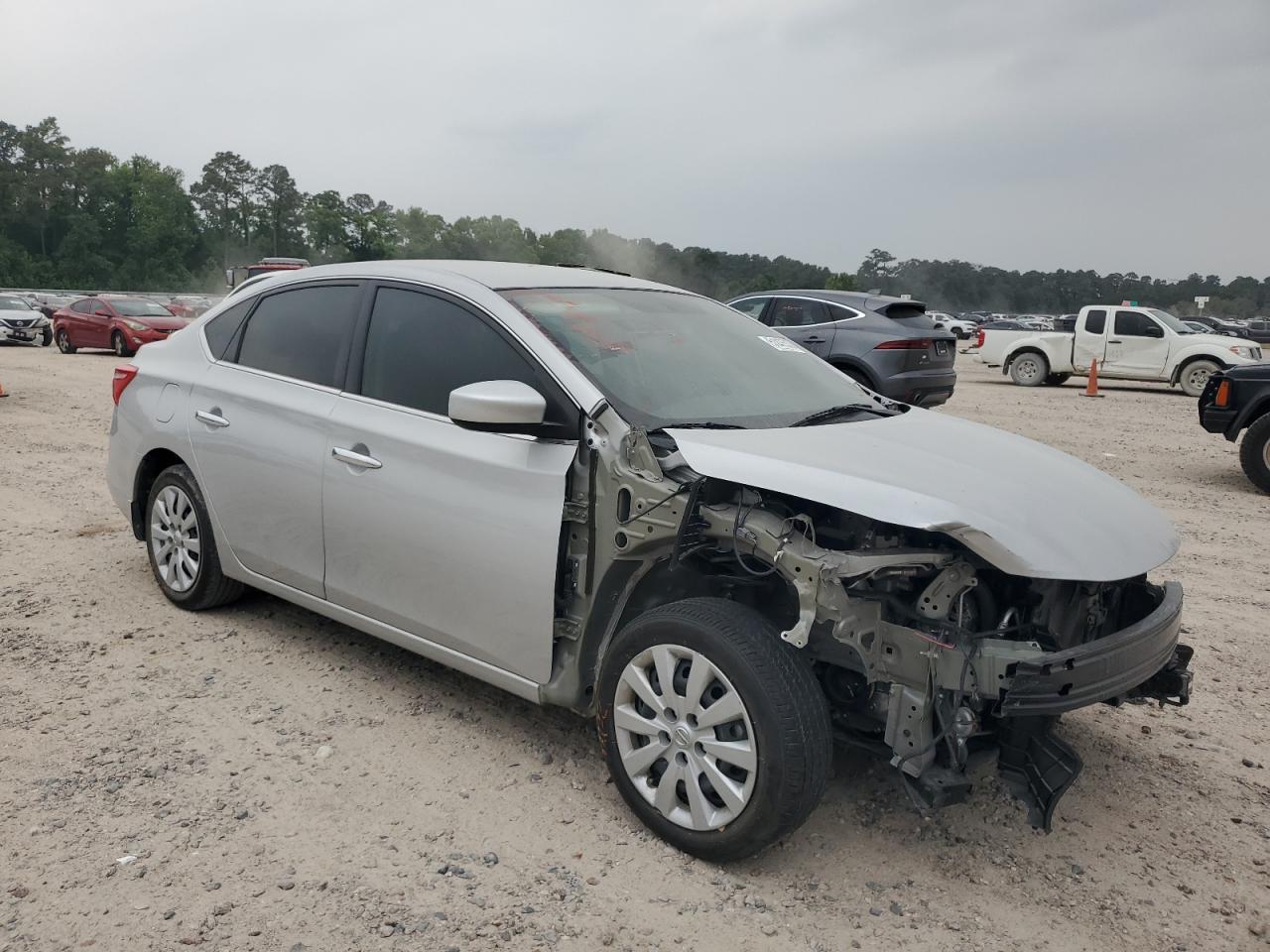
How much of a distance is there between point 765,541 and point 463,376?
4.50 ft

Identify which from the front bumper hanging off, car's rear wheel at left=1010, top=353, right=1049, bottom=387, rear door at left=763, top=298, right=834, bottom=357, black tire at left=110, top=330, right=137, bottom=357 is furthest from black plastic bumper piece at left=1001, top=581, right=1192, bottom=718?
black tire at left=110, top=330, right=137, bottom=357

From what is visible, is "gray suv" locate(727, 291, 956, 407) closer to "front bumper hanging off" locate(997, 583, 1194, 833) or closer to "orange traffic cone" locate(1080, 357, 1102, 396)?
"orange traffic cone" locate(1080, 357, 1102, 396)

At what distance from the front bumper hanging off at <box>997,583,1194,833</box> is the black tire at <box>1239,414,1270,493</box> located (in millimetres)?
6562

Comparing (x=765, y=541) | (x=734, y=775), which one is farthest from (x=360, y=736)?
(x=765, y=541)

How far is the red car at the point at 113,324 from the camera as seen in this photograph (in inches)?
882

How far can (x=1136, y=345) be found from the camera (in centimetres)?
1945

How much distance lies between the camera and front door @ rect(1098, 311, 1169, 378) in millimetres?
19328

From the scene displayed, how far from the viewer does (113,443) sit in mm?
5207

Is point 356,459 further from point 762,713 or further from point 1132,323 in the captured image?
point 1132,323

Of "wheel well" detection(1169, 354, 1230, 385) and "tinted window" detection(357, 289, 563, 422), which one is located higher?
"tinted window" detection(357, 289, 563, 422)

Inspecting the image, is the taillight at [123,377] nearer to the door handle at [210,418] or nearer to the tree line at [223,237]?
the door handle at [210,418]

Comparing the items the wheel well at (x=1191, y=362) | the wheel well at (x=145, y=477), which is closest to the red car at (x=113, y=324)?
the wheel well at (x=145, y=477)

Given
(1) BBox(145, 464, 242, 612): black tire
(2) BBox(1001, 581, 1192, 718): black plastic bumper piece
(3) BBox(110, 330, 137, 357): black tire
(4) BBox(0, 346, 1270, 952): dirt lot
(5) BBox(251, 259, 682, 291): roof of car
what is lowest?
(3) BBox(110, 330, 137, 357): black tire

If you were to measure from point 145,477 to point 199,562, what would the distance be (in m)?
0.63
